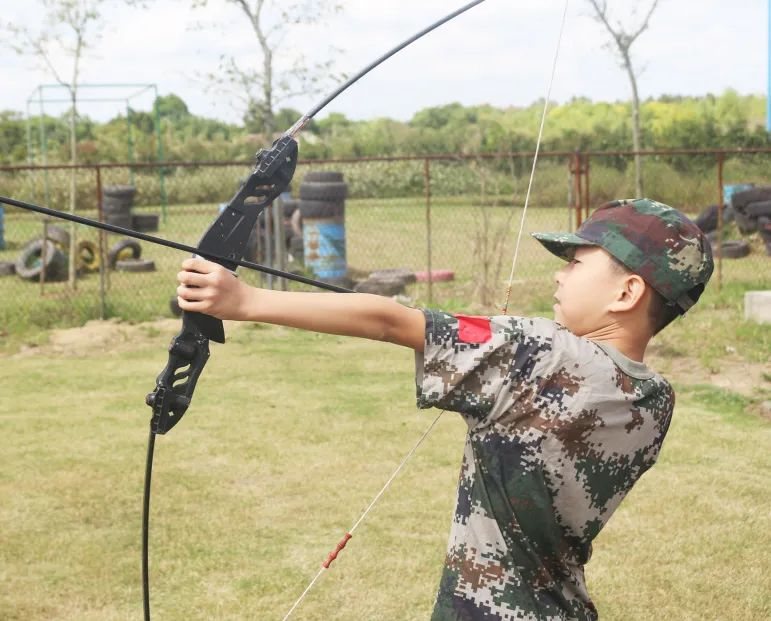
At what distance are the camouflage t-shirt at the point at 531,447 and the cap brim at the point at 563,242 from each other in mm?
173

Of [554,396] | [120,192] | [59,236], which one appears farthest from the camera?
[120,192]

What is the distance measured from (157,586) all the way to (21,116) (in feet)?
110

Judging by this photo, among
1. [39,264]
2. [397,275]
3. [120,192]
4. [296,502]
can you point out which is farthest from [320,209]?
[120,192]

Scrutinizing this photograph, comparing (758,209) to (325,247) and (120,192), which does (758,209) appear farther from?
(120,192)

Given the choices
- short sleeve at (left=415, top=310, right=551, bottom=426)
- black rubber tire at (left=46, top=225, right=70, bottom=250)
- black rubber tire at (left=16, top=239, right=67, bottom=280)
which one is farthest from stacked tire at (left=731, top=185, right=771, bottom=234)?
short sleeve at (left=415, top=310, right=551, bottom=426)

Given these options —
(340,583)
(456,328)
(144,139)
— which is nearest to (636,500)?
(340,583)

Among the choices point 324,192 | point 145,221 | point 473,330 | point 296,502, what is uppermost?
point 324,192

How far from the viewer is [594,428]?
75.2 inches

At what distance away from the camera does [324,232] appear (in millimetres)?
13133

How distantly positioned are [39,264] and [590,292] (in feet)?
46.1

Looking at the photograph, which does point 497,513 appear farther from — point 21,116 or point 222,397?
point 21,116

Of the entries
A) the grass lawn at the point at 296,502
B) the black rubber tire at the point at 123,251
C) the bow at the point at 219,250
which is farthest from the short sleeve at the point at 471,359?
the black rubber tire at the point at 123,251

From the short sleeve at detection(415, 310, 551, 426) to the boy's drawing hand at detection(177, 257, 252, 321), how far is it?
1.05 feet

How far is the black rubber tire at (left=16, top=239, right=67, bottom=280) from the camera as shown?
1444 centimetres
